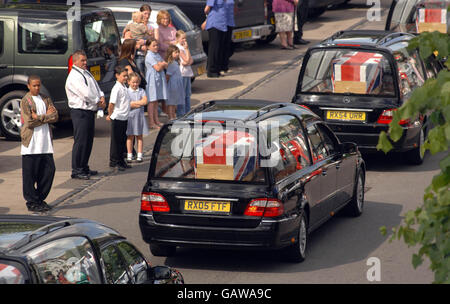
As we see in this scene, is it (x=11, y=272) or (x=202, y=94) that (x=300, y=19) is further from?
(x=11, y=272)

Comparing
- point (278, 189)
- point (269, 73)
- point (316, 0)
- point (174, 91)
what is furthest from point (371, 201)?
point (316, 0)

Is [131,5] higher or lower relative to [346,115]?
higher

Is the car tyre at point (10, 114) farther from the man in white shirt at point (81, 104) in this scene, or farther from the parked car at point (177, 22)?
the parked car at point (177, 22)

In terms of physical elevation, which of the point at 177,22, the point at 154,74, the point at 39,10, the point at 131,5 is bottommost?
the point at 154,74

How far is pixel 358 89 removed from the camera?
1488 centimetres

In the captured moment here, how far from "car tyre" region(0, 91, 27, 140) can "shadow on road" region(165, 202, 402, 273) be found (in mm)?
6682

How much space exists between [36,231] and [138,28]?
12.7m

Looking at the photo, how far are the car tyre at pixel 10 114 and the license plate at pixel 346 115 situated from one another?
17.4ft

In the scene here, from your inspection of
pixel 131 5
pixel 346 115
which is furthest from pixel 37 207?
pixel 131 5

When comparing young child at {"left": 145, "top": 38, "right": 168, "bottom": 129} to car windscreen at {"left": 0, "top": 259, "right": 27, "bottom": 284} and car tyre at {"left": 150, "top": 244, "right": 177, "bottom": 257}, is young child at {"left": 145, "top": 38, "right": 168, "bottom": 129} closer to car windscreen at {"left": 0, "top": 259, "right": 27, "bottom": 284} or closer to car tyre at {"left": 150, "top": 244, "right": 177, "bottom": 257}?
car tyre at {"left": 150, "top": 244, "right": 177, "bottom": 257}

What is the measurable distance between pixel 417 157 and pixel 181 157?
6148 mm

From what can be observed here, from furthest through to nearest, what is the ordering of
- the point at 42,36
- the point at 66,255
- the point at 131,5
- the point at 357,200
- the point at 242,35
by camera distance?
the point at 242,35, the point at 131,5, the point at 42,36, the point at 357,200, the point at 66,255

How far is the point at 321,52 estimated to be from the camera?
1521cm
